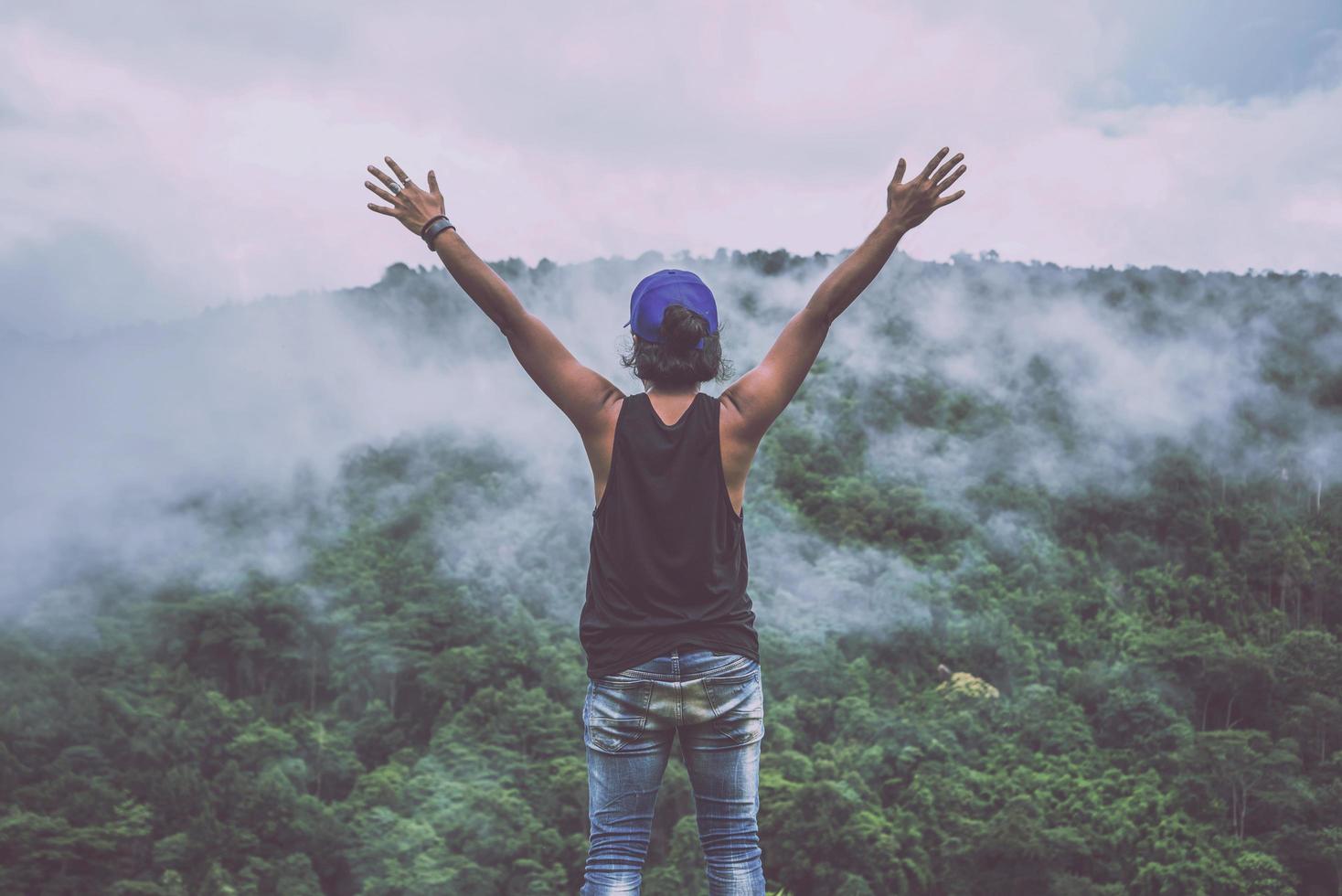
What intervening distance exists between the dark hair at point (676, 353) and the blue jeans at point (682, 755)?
0.53 meters

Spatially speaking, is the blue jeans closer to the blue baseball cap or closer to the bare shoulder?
the bare shoulder

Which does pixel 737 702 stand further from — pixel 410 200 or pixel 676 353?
pixel 410 200

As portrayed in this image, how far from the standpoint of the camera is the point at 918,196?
234 cm

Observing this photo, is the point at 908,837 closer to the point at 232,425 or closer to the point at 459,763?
the point at 459,763

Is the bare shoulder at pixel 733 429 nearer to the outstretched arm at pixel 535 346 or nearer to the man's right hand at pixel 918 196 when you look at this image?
the outstretched arm at pixel 535 346

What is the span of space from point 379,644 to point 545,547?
52.2ft

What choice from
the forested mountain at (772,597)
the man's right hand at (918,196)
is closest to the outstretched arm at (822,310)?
the man's right hand at (918,196)

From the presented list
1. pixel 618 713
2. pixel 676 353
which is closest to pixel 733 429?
pixel 676 353

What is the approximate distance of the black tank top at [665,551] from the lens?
6.69 feet

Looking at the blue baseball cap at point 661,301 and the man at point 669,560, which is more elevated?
the blue baseball cap at point 661,301

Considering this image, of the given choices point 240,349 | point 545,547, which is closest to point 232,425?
point 240,349

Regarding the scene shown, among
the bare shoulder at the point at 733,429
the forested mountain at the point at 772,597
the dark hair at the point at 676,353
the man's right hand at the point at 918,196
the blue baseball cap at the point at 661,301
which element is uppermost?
the man's right hand at the point at 918,196

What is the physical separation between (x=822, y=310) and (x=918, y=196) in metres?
0.40

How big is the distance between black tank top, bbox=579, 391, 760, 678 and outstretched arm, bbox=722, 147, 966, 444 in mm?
Answer: 78
